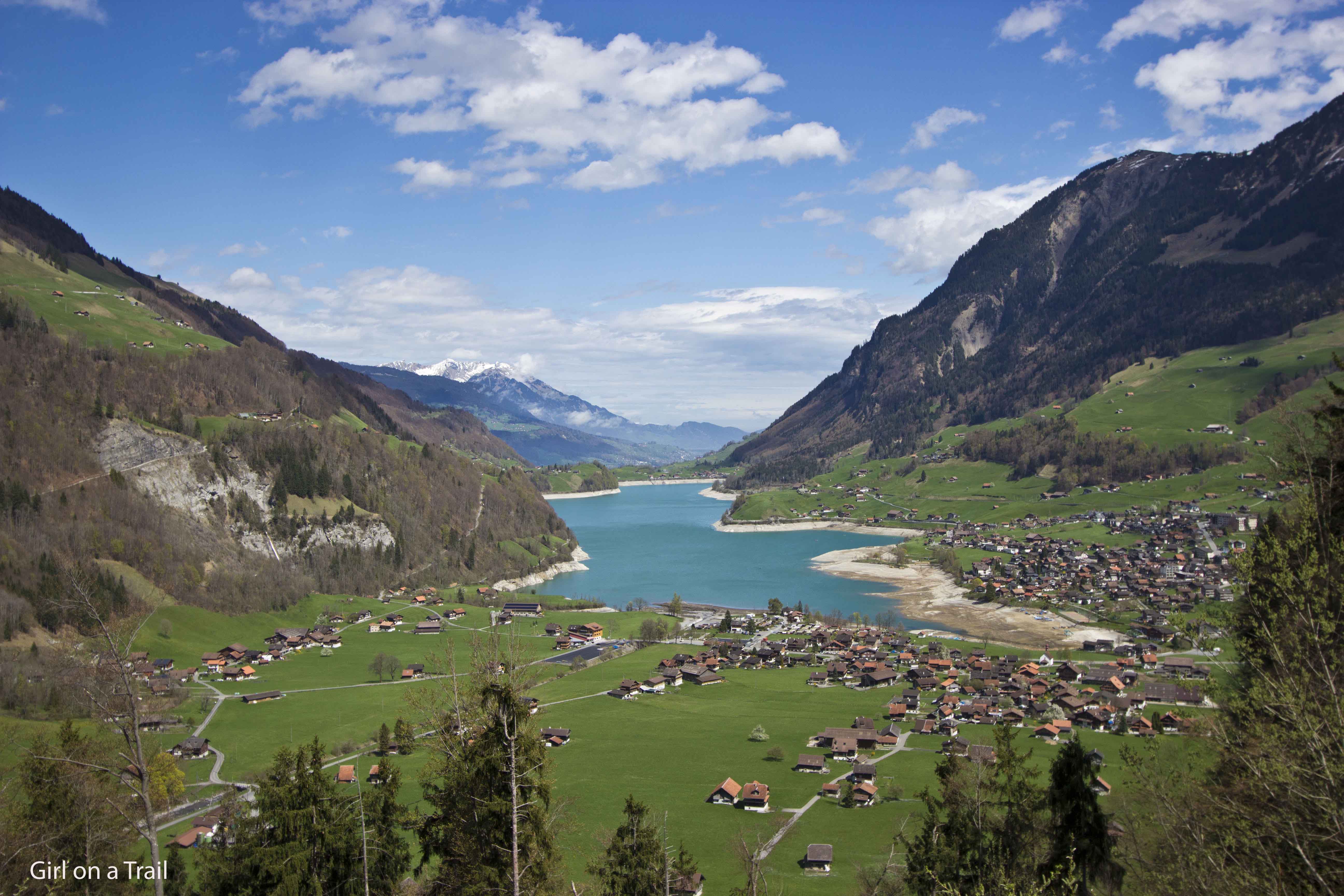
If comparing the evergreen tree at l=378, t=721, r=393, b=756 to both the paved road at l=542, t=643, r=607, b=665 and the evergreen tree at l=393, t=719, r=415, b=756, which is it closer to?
the evergreen tree at l=393, t=719, r=415, b=756

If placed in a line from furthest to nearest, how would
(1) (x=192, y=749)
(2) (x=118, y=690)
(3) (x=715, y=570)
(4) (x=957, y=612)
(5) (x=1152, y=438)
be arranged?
(5) (x=1152, y=438), (3) (x=715, y=570), (4) (x=957, y=612), (1) (x=192, y=749), (2) (x=118, y=690)

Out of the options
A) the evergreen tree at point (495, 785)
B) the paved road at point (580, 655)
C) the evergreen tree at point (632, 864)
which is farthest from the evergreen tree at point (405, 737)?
the paved road at point (580, 655)

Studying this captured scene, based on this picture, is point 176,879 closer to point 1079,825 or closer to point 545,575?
point 1079,825

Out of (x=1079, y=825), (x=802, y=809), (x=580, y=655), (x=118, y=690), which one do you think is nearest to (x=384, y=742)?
(x=118, y=690)

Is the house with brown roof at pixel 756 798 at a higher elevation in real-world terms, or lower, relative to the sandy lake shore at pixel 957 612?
higher

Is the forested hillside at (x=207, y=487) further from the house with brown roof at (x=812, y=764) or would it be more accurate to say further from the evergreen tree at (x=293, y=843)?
the house with brown roof at (x=812, y=764)

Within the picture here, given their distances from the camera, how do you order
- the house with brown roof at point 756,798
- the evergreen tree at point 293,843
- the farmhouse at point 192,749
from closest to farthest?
1. the evergreen tree at point 293,843
2. the house with brown roof at point 756,798
3. the farmhouse at point 192,749

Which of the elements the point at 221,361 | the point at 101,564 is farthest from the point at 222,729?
the point at 221,361
